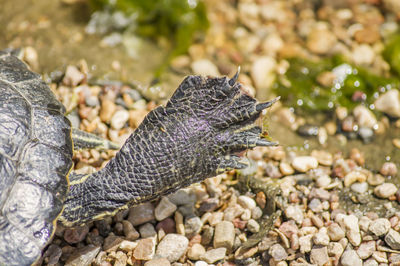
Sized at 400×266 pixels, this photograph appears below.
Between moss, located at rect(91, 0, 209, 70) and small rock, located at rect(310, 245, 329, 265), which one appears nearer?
small rock, located at rect(310, 245, 329, 265)

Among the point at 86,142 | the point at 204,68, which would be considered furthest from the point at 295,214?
the point at 204,68

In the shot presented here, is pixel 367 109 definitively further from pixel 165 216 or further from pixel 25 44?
pixel 25 44

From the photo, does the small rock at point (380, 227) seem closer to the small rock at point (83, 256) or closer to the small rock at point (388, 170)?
the small rock at point (388, 170)

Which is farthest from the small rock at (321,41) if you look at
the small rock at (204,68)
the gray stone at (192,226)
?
the gray stone at (192,226)

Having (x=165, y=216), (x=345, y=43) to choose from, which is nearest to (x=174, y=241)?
(x=165, y=216)

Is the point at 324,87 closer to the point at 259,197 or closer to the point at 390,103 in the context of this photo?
the point at 390,103

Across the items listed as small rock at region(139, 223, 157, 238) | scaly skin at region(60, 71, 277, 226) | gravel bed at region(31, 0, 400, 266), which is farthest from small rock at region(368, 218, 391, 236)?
small rock at region(139, 223, 157, 238)

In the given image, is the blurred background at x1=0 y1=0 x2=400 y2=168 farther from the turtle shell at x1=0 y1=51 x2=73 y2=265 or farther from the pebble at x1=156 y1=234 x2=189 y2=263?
the pebble at x1=156 y1=234 x2=189 y2=263
